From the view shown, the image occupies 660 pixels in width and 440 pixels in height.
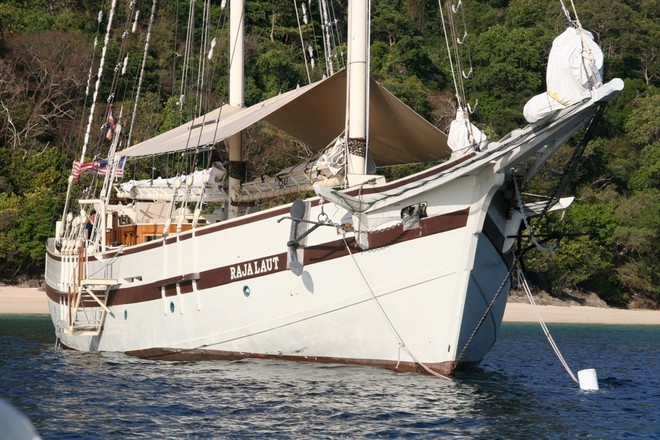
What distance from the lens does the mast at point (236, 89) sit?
2473cm

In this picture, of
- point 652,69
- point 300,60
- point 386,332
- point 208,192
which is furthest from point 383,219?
point 652,69

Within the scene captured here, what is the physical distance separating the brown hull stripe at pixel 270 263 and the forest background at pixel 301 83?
775 inches

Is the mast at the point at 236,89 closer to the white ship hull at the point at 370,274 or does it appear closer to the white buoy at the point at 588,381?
the white ship hull at the point at 370,274

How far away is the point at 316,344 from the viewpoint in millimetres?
19172

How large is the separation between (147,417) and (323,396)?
285cm

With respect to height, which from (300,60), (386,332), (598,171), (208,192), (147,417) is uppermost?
(300,60)

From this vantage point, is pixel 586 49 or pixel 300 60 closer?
pixel 586 49

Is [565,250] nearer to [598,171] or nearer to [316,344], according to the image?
[598,171]

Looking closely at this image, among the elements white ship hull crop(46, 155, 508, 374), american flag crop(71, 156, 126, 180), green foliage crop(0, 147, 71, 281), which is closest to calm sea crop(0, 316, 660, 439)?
white ship hull crop(46, 155, 508, 374)

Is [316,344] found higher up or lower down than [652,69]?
lower down

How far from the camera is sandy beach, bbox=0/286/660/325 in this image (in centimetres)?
3978

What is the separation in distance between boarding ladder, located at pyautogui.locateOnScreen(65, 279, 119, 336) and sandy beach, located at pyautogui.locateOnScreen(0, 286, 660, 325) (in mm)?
15681

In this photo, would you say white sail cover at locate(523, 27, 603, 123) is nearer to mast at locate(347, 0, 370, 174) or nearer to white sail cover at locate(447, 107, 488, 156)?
white sail cover at locate(447, 107, 488, 156)

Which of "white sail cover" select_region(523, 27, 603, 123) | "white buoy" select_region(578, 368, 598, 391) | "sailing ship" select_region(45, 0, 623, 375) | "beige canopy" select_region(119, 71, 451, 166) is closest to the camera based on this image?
"white sail cover" select_region(523, 27, 603, 123)
